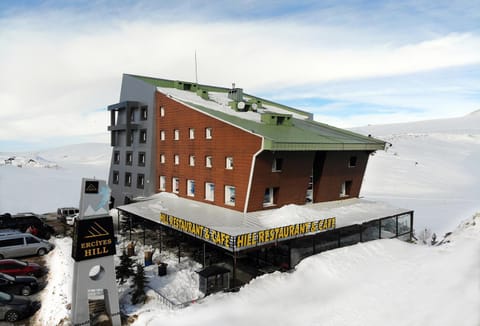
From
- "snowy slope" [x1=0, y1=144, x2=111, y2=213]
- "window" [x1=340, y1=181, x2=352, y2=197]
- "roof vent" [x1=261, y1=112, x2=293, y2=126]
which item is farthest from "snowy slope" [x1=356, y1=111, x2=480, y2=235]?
"snowy slope" [x1=0, y1=144, x2=111, y2=213]

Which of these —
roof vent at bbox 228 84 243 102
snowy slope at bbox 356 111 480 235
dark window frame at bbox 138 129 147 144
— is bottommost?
snowy slope at bbox 356 111 480 235

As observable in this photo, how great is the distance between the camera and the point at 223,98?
5006cm

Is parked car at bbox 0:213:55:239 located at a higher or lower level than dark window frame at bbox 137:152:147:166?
lower

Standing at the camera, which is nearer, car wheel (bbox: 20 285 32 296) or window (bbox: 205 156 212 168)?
car wheel (bbox: 20 285 32 296)

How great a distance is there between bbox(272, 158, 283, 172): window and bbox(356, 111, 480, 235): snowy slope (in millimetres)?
27114

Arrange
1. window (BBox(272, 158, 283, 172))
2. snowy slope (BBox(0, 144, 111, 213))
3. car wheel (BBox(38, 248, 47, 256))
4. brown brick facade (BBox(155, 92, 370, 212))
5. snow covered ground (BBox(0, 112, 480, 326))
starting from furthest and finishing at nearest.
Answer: snowy slope (BBox(0, 144, 111, 213))
window (BBox(272, 158, 283, 172))
brown brick facade (BBox(155, 92, 370, 212))
car wheel (BBox(38, 248, 47, 256))
snow covered ground (BBox(0, 112, 480, 326))

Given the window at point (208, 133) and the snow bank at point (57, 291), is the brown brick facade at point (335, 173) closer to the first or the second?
the window at point (208, 133)

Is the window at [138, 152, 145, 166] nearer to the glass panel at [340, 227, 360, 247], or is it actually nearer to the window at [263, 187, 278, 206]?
the window at [263, 187, 278, 206]

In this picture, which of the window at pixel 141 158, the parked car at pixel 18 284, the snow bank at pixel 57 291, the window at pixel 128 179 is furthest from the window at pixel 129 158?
the parked car at pixel 18 284

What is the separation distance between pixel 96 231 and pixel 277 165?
59.6 feet

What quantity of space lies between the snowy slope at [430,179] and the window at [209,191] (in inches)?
1228

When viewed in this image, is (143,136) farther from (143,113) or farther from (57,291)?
(57,291)

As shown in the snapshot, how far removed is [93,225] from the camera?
2027cm

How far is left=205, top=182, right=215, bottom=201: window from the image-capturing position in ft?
120
